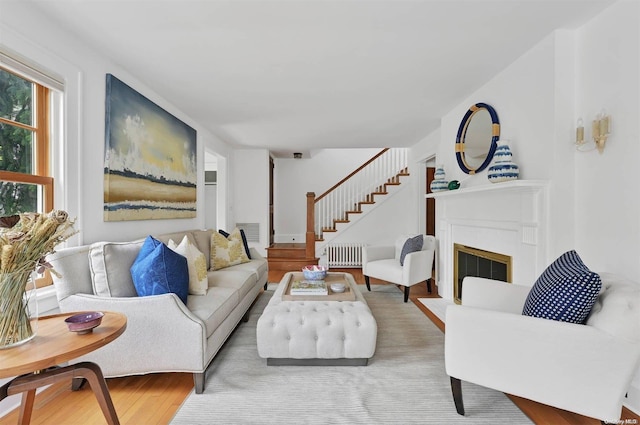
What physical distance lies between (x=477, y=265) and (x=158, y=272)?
2.98 meters

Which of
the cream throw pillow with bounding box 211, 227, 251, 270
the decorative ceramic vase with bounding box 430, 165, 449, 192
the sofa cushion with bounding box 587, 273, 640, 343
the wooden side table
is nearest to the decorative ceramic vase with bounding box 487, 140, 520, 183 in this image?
the sofa cushion with bounding box 587, 273, 640, 343

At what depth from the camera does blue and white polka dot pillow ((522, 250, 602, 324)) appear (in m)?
1.45

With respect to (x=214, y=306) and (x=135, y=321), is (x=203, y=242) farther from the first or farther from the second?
(x=135, y=321)

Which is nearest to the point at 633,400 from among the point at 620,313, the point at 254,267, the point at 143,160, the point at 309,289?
the point at 620,313

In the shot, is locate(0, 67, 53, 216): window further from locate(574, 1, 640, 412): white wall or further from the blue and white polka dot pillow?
locate(574, 1, 640, 412): white wall

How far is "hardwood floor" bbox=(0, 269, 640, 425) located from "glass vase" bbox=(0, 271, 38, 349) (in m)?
0.81

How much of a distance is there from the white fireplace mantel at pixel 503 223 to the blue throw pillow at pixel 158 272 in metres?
2.44

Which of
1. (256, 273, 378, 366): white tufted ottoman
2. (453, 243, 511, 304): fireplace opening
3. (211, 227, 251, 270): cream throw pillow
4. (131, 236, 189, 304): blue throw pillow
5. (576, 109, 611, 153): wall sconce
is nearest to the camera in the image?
(576, 109, 611, 153): wall sconce

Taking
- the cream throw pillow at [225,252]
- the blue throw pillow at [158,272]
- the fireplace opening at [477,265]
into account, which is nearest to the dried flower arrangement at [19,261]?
the blue throw pillow at [158,272]

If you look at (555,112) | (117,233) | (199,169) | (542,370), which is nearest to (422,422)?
(542,370)

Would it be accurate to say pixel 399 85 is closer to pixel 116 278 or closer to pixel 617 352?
pixel 617 352

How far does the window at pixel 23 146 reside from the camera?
5.88ft

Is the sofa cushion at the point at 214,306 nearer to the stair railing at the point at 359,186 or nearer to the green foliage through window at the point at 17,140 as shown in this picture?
the green foliage through window at the point at 17,140

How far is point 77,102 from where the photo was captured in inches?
87.0
